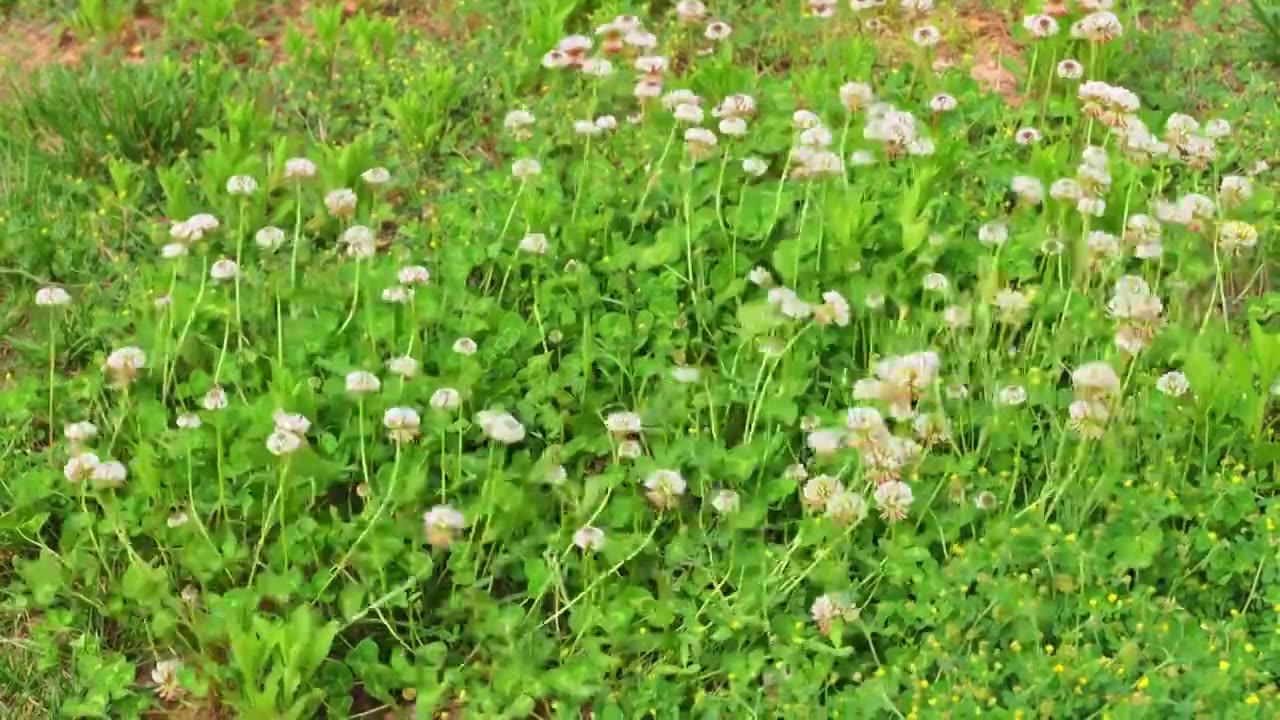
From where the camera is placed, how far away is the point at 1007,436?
142 inches

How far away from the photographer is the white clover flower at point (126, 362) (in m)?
3.65

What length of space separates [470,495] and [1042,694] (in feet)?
4.59

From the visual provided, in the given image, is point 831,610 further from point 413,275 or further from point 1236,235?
point 1236,235

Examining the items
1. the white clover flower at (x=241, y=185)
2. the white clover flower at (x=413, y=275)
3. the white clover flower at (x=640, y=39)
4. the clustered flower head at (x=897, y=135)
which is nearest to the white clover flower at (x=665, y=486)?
the white clover flower at (x=413, y=275)

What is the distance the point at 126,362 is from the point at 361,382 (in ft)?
2.00

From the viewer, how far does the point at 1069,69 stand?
4.70 meters

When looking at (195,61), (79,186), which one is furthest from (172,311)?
(195,61)

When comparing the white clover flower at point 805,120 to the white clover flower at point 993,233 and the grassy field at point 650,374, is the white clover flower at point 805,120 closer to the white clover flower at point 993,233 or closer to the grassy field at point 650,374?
the grassy field at point 650,374

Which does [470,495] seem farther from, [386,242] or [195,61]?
[195,61]

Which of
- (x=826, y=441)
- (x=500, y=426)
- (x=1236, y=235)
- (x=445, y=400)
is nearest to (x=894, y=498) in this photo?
(x=826, y=441)

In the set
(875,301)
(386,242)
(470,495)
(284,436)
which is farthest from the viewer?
(386,242)

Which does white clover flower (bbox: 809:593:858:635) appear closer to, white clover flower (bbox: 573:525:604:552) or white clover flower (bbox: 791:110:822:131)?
white clover flower (bbox: 573:525:604:552)

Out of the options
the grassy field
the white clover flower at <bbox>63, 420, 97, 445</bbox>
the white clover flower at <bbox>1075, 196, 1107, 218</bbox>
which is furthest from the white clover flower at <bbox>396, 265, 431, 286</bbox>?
the white clover flower at <bbox>1075, 196, 1107, 218</bbox>

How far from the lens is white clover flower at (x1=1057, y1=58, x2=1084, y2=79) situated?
4.68m
